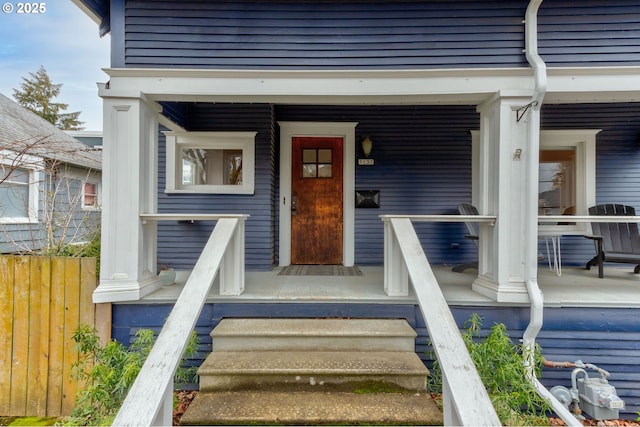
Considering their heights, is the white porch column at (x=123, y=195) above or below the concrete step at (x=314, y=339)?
above

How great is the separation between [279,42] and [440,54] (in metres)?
1.41

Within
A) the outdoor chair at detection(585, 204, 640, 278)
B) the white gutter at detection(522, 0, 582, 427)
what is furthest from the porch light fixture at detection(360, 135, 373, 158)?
the outdoor chair at detection(585, 204, 640, 278)

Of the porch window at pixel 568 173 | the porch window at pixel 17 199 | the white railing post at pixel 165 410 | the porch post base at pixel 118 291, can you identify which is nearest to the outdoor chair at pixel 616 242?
the porch window at pixel 568 173

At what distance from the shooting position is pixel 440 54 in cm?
276

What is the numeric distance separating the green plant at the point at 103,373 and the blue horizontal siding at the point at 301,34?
7.49 ft

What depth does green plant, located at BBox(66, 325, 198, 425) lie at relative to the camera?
6.48 ft

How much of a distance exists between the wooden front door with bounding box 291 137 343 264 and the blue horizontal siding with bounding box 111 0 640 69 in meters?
1.87

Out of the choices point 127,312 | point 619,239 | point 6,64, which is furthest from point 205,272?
point 6,64

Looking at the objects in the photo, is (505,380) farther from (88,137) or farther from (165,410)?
(88,137)

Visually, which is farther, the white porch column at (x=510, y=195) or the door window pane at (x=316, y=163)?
the door window pane at (x=316, y=163)

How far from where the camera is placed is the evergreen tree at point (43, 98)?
59.9 ft

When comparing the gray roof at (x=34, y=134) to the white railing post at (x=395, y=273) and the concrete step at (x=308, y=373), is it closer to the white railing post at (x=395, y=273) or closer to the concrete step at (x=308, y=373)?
the concrete step at (x=308, y=373)

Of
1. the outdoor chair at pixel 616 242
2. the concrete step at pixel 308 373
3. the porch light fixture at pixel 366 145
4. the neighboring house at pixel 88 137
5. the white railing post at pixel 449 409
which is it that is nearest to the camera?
the white railing post at pixel 449 409

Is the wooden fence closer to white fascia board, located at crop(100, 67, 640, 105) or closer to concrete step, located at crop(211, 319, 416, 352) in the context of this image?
concrete step, located at crop(211, 319, 416, 352)
